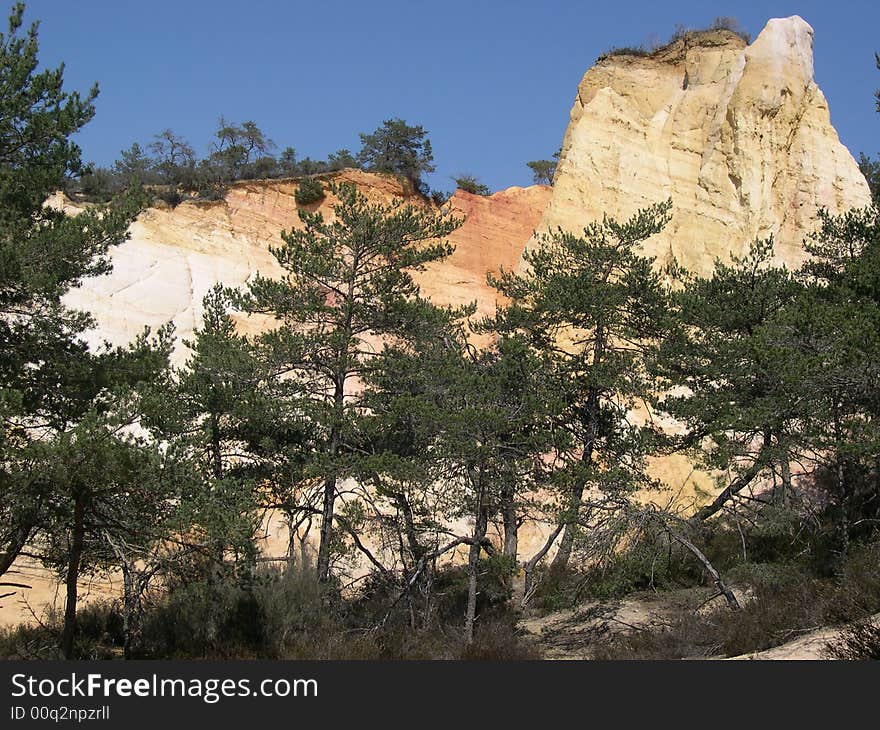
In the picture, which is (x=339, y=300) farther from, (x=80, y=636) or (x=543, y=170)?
(x=543, y=170)

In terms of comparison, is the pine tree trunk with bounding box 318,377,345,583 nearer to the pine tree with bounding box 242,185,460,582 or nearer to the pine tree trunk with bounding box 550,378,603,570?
the pine tree with bounding box 242,185,460,582

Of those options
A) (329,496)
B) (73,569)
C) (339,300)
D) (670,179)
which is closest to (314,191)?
(670,179)

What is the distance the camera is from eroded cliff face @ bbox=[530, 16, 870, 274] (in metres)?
29.7

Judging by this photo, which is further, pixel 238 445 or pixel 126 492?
pixel 238 445

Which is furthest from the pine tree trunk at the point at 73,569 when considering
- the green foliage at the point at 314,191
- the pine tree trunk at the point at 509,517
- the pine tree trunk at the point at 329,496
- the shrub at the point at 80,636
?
the green foliage at the point at 314,191

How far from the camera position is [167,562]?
44.7ft

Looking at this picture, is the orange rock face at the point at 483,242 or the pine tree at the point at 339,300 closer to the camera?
the pine tree at the point at 339,300

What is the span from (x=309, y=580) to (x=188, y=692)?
7081mm

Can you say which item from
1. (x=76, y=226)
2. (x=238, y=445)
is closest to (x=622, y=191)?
(x=238, y=445)

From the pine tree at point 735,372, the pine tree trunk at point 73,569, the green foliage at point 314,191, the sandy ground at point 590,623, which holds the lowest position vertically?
the sandy ground at point 590,623

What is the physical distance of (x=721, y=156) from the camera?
101 ft

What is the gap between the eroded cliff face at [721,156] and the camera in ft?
97.5

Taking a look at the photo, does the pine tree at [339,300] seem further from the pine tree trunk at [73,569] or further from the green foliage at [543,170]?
the green foliage at [543,170]

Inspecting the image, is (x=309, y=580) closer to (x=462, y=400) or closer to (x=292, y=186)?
(x=462, y=400)
